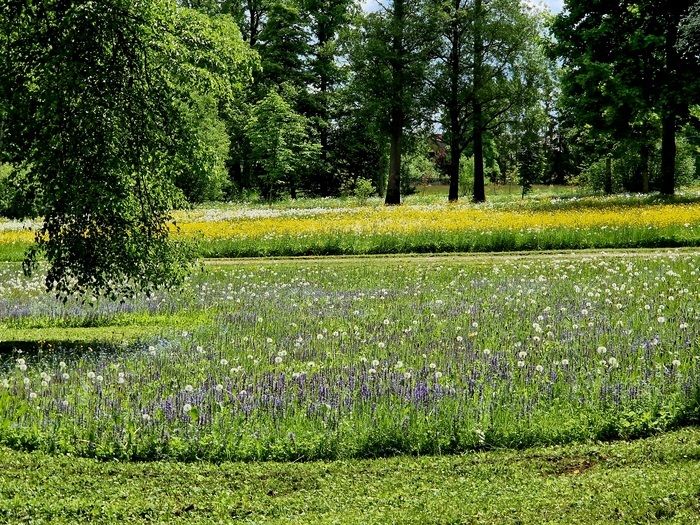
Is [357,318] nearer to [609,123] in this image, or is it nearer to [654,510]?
[654,510]

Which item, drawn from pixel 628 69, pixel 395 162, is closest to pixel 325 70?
pixel 395 162

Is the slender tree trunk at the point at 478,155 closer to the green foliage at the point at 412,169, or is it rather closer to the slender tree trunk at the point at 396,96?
the slender tree trunk at the point at 396,96

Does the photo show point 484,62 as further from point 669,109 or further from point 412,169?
point 412,169

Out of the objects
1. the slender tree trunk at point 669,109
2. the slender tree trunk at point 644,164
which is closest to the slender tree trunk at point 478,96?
the slender tree trunk at point 644,164

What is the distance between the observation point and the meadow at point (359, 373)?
6645 mm

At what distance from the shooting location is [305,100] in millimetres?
62938

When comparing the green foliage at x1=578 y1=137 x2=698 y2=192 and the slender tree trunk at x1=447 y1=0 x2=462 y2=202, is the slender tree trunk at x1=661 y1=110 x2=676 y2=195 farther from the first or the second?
the slender tree trunk at x1=447 y1=0 x2=462 y2=202

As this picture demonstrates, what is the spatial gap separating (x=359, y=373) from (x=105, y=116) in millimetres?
4831

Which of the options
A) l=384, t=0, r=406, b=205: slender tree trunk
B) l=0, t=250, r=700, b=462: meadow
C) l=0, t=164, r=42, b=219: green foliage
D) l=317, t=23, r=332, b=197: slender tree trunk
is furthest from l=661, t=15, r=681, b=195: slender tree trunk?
l=317, t=23, r=332, b=197: slender tree trunk

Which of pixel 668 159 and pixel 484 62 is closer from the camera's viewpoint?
pixel 668 159

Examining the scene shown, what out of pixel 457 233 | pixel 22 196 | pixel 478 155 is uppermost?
pixel 478 155

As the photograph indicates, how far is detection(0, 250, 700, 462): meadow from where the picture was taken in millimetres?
6645

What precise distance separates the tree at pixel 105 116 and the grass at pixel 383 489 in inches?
158

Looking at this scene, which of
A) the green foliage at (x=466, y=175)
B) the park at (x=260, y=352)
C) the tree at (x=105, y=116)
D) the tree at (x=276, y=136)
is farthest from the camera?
the green foliage at (x=466, y=175)
